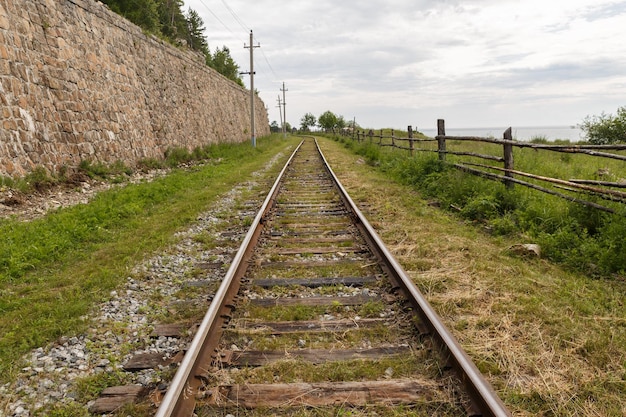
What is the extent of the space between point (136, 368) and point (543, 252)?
4802 millimetres

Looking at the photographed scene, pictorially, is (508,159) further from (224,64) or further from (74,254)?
(224,64)

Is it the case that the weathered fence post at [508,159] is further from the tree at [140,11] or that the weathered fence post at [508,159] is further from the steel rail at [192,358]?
the tree at [140,11]

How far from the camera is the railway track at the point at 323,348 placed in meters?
2.44

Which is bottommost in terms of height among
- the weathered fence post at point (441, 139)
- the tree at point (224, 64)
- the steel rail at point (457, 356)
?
the steel rail at point (457, 356)

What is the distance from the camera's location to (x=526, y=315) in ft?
11.8

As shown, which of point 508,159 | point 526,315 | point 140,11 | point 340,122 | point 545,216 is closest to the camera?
point 526,315

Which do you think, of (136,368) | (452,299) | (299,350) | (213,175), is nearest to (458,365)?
(299,350)

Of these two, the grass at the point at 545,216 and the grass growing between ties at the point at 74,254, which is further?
the grass at the point at 545,216

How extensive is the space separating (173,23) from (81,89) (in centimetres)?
5591

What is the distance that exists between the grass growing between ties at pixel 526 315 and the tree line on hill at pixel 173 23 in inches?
1153

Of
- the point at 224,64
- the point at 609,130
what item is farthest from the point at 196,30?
the point at 609,130

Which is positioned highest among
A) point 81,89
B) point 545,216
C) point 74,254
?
point 81,89

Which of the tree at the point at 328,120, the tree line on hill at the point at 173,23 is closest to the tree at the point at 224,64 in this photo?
the tree line on hill at the point at 173,23

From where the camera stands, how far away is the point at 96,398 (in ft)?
8.57
